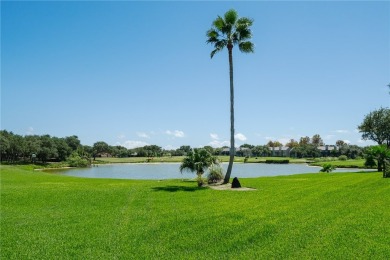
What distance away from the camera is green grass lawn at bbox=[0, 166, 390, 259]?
368 inches

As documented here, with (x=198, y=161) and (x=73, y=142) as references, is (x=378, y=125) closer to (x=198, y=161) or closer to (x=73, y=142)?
(x=198, y=161)

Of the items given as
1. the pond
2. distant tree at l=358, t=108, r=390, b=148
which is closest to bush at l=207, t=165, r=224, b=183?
the pond

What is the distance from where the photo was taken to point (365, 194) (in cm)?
1934

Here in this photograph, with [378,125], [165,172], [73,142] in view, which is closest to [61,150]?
[73,142]

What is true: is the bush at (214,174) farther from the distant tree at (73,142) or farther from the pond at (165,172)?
the distant tree at (73,142)

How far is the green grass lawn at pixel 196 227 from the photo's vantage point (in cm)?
936

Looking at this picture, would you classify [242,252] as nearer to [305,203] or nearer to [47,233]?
[47,233]

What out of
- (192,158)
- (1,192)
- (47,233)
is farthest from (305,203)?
(1,192)

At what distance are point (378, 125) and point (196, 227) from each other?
75218 mm

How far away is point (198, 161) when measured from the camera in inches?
1150

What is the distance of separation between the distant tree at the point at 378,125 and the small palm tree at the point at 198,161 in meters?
59.0

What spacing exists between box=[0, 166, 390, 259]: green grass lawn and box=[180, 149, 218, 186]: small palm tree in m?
10.2

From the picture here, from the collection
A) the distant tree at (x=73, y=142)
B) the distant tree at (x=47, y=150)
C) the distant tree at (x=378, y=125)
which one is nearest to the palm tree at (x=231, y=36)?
the distant tree at (x=378, y=125)

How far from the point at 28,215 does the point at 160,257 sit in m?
7.91
